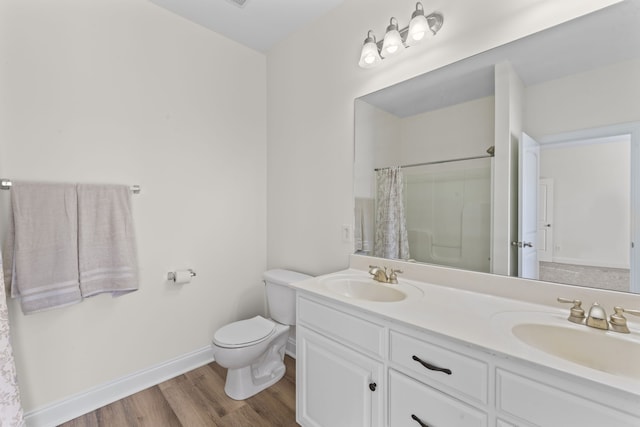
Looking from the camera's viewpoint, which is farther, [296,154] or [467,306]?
[296,154]

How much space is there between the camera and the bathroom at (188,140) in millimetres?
1439

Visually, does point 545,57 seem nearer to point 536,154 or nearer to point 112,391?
point 536,154

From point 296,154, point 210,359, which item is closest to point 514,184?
point 296,154

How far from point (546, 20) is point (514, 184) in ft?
2.14

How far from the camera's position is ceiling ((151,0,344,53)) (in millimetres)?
1823

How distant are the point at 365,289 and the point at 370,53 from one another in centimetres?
131

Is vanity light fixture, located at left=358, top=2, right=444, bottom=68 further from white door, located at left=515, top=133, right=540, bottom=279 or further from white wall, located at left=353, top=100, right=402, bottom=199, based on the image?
white door, located at left=515, top=133, right=540, bottom=279

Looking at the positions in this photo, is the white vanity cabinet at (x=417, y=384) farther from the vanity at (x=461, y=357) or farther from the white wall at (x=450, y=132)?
the white wall at (x=450, y=132)

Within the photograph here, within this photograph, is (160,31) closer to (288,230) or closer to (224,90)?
(224,90)

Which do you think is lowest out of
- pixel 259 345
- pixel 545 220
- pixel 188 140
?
pixel 259 345

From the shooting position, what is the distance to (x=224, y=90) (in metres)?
2.19

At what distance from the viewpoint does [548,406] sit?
2.31 feet

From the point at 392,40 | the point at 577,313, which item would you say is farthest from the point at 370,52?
the point at 577,313

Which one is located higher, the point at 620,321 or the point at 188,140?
the point at 188,140
